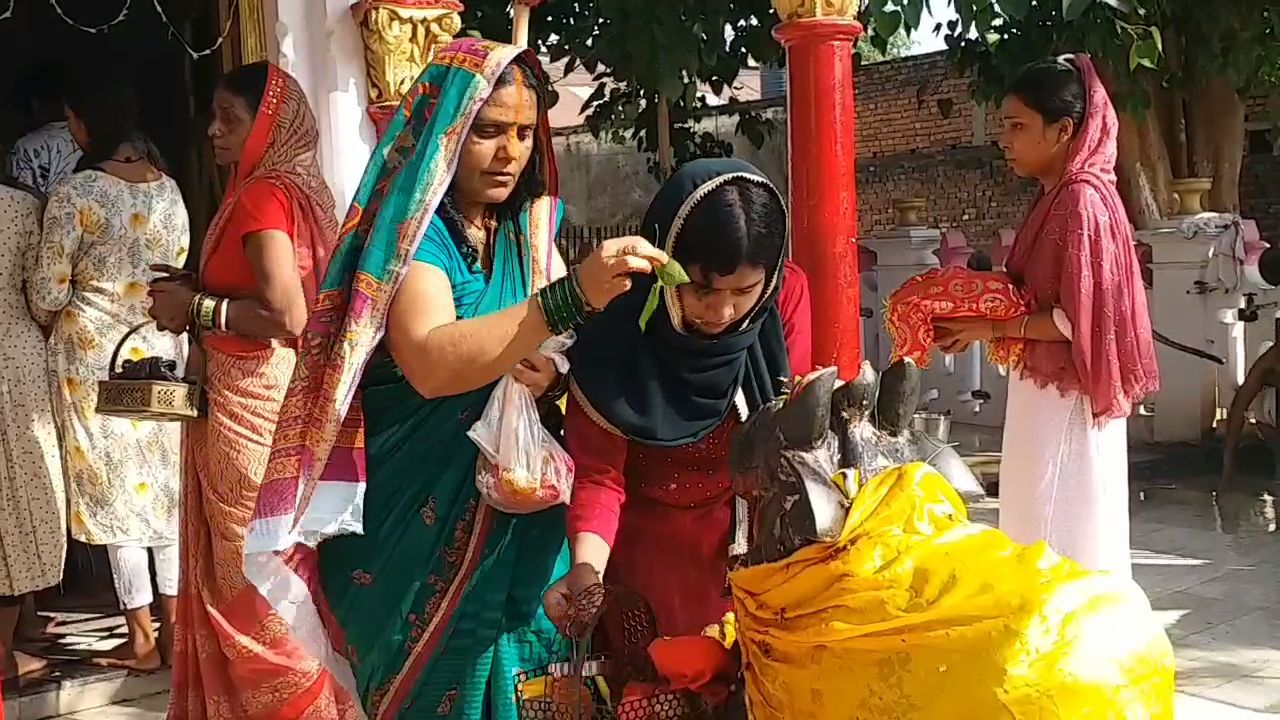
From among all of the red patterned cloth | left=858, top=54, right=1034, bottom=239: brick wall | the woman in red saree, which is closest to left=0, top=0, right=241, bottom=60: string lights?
the woman in red saree

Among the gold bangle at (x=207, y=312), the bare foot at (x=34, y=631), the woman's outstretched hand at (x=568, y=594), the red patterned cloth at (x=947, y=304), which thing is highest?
the gold bangle at (x=207, y=312)

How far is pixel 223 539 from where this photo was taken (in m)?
3.26

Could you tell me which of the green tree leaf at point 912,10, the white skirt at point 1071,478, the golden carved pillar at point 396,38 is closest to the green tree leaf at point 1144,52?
the green tree leaf at point 912,10

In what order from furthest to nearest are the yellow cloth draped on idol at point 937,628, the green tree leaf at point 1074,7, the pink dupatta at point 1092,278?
1. the green tree leaf at point 1074,7
2. the pink dupatta at point 1092,278
3. the yellow cloth draped on idol at point 937,628

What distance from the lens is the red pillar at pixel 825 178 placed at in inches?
161

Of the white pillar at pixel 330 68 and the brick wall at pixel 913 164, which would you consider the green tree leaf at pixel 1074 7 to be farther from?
the brick wall at pixel 913 164

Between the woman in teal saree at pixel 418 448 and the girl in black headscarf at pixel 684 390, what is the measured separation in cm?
14

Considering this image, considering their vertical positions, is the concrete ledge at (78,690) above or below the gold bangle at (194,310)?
below

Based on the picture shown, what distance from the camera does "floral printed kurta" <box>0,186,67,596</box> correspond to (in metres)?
4.30

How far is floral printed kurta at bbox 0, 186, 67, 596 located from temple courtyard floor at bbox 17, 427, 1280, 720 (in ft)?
1.27

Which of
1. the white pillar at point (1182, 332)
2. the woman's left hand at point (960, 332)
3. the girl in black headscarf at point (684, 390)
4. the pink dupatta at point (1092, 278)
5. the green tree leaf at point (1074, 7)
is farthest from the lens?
the white pillar at point (1182, 332)

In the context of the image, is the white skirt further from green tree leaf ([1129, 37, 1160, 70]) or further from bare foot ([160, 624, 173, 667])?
bare foot ([160, 624, 173, 667])

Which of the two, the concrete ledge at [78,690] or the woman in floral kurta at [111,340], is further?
the woman in floral kurta at [111,340]

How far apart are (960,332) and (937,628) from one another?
219cm
